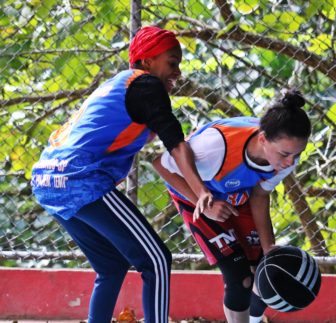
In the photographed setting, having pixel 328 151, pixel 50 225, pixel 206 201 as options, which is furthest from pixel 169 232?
pixel 206 201

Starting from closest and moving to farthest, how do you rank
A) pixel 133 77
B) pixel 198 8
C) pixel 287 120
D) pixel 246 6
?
pixel 133 77 < pixel 287 120 < pixel 246 6 < pixel 198 8

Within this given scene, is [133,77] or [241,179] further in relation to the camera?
[241,179]

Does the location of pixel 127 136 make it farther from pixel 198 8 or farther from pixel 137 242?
pixel 198 8

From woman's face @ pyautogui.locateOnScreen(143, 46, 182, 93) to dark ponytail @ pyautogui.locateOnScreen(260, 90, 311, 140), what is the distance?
1.47ft

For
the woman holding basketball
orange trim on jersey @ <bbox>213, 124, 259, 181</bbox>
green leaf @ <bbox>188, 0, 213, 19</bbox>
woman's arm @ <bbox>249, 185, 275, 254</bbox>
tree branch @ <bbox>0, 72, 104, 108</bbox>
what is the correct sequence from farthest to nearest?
tree branch @ <bbox>0, 72, 104, 108</bbox>, green leaf @ <bbox>188, 0, 213, 19</bbox>, woman's arm @ <bbox>249, 185, 275, 254</bbox>, orange trim on jersey @ <bbox>213, 124, 259, 181</bbox>, the woman holding basketball

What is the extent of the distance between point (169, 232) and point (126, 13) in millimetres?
1889

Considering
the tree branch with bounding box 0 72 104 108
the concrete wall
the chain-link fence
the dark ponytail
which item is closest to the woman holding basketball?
the dark ponytail

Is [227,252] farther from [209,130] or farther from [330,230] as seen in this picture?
[330,230]

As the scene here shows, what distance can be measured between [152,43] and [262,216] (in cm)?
97

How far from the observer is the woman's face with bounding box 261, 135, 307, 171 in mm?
4434

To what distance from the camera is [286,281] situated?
454cm

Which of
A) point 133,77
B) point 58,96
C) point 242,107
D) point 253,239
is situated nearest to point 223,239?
point 253,239

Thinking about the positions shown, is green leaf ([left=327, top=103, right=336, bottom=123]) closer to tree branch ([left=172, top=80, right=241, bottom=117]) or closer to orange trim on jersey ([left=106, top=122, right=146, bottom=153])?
tree branch ([left=172, top=80, right=241, bottom=117])

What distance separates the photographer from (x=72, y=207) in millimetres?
4449
